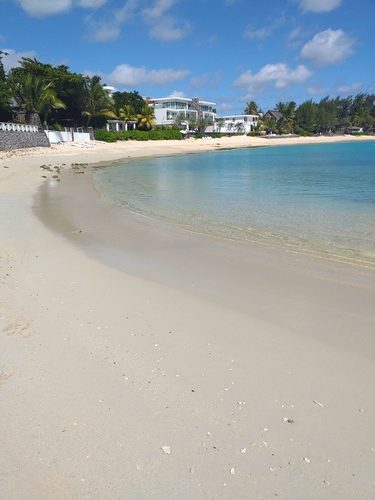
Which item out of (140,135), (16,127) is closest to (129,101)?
(140,135)

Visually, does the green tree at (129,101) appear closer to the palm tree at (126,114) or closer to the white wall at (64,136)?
the palm tree at (126,114)

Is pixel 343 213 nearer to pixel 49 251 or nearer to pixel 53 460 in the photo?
pixel 49 251

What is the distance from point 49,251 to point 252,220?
648 centimetres

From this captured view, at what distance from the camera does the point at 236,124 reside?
135m

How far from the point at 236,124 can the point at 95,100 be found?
76.4 meters

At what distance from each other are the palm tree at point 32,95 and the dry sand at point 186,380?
161ft

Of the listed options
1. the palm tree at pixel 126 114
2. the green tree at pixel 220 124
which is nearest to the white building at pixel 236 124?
the green tree at pixel 220 124

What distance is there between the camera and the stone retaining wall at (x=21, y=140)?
1571 inches

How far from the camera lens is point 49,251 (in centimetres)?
895

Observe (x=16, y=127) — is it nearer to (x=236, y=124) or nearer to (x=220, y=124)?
(x=220, y=124)

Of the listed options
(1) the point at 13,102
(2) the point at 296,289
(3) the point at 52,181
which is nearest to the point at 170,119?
(1) the point at 13,102

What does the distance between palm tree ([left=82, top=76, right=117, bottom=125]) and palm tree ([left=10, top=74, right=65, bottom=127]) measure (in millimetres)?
12949

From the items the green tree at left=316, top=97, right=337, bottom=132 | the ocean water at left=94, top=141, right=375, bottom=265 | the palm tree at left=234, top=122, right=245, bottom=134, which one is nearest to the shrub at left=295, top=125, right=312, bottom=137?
the green tree at left=316, top=97, right=337, bottom=132

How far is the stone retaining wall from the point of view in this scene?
39.9 meters
